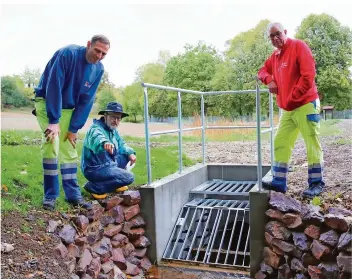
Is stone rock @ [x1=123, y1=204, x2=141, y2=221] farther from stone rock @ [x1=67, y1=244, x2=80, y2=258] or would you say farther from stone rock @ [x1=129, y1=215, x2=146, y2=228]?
stone rock @ [x1=67, y1=244, x2=80, y2=258]

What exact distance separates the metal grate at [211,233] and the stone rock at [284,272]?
0.46 metres

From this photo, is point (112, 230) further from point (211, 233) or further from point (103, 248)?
point (211, 233)

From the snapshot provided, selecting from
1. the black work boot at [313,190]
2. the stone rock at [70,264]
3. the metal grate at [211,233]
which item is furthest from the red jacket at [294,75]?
the stone rock at [70,264]

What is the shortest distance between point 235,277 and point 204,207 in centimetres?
105

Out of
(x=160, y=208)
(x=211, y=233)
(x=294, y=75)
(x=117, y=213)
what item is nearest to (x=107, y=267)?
(x=117, y=213)

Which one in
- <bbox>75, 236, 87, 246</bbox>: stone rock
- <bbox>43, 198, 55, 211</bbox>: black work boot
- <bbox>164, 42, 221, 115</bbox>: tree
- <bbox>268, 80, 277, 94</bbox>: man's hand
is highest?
<bbox>164, 42, 221, 115</bbox>: tree

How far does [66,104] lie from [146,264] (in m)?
1.80

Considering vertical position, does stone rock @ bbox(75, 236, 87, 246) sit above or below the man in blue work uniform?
below

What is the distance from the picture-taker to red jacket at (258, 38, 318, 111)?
151 inches

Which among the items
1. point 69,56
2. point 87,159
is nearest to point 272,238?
point 87,159

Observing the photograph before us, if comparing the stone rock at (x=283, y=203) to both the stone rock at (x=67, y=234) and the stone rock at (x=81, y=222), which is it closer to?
the stone rock at (x=81, y=222)

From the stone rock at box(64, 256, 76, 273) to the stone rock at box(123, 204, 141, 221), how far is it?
3.14 ft

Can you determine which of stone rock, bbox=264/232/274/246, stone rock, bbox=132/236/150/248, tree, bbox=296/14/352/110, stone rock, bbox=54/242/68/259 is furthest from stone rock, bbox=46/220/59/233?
tree, bbox=296/14/352/110

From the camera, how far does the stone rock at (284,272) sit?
12.0 ft
